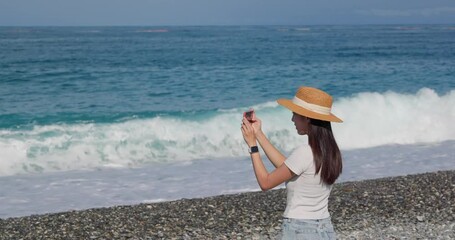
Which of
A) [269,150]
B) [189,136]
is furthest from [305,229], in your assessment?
[189,136]

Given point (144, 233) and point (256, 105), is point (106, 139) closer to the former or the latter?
point (256, 105)

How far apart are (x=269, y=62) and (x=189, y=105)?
1699 centimetres

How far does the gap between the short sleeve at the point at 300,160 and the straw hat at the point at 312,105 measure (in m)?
0.18

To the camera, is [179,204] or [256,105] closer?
[179,204]

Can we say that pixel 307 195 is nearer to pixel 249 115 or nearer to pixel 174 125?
pixel 249 115

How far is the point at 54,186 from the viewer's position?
1216cm

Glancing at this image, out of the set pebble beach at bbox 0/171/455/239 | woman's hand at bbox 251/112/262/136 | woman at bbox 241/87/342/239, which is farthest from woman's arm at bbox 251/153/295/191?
pebble beach at bbox 0/171/455/239

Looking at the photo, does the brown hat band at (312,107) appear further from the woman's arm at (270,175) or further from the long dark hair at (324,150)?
the woman's arm at (270,175)

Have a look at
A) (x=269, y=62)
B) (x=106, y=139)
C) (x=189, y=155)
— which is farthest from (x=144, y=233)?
(x=269, y=62)

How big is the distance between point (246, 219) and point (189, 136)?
31.8 feet

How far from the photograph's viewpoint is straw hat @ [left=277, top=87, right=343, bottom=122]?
393 cm

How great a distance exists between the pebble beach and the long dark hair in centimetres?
391

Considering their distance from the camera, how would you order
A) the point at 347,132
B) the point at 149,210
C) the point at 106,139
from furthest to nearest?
the point at 347,132
the point at 106,139
the point at 149,210

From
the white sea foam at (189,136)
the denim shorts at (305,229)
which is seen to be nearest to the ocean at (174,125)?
the white sea foam at (189,136)
